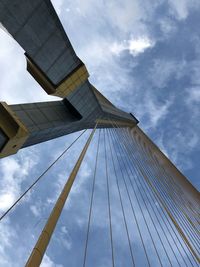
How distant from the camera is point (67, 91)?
15633 millimetres

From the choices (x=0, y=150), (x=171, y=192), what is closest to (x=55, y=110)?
(x=0, y=150)

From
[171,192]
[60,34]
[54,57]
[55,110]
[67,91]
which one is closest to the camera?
[60,34]

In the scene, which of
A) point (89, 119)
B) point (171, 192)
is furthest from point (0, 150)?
point (171, 192)

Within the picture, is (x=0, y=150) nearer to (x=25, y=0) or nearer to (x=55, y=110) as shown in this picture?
(x=25, y=0)

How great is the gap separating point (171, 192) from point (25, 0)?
32034 mm

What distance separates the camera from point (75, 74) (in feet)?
47.8

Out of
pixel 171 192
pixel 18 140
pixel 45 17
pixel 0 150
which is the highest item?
pixel 171 192

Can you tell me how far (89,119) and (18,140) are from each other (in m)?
11.9

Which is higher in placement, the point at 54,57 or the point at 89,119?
the point at 89,119

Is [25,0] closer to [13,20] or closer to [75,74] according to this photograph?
[13,20]

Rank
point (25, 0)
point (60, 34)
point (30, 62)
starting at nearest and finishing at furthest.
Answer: point (25, 0) → point (60, 34) → point (30, 62)

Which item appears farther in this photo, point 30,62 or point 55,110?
point 55,110

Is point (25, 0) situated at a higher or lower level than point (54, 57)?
lower

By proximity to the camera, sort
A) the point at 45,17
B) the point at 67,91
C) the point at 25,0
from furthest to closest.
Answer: the point at 67,91
the point at 45,17
the point at 25,0
